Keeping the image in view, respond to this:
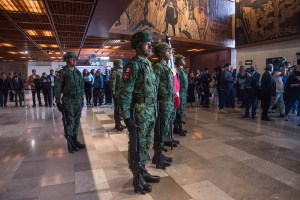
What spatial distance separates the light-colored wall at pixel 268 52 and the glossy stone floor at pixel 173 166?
8225 millimetres

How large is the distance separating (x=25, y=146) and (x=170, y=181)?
11.4 feet

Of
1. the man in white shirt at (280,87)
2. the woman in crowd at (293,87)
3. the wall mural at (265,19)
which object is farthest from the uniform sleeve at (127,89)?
the wall mural at (265,19)

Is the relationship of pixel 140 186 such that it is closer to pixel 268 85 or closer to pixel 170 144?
pixel 170 144

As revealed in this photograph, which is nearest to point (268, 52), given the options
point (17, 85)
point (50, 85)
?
point (50, 85)

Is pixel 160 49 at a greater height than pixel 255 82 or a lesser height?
greater

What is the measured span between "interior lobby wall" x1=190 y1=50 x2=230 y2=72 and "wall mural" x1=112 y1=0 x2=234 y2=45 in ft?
4.57

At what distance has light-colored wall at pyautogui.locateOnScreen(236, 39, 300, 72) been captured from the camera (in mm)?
12688

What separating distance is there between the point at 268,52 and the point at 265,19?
77.4 inches

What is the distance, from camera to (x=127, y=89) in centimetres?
272

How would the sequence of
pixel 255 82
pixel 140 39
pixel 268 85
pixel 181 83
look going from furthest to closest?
pixel 255 82
pixel 268 85
pixel 181 83
pixel 140 39

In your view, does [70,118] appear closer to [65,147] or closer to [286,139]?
[65,147]

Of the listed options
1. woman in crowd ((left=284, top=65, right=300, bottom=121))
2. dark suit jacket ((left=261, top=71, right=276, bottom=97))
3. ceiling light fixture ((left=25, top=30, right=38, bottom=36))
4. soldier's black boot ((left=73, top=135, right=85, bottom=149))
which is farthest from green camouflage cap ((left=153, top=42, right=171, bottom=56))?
ceiling light fixture ((left=25, top=30, right=38, bottom=36))

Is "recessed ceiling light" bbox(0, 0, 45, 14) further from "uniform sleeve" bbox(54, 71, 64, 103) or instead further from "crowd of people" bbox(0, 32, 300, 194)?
"uniform sleeve" bbox(54, 71, 64, 103)

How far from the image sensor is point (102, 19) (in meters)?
7.73
